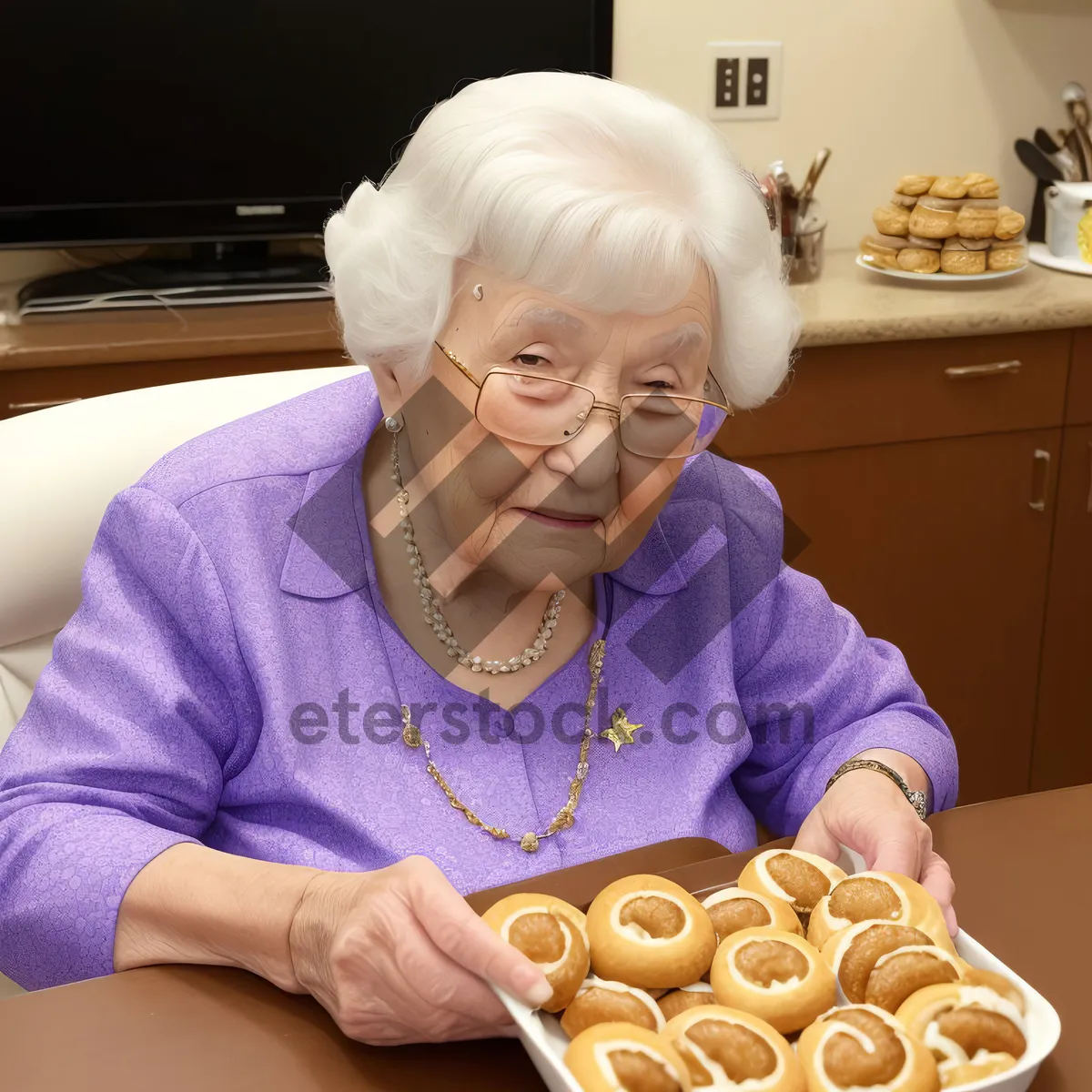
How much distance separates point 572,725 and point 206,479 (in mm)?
415

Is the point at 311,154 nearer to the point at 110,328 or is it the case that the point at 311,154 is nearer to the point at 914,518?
the point at 110,328

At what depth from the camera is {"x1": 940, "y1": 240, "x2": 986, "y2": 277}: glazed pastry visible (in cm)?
243

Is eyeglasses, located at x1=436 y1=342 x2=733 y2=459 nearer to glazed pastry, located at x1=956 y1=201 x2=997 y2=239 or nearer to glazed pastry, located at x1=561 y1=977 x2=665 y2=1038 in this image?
glazed pastry, located at x1=561 y1=977 x2=665 y2=1038

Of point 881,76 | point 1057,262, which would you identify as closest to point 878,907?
point 1057,262

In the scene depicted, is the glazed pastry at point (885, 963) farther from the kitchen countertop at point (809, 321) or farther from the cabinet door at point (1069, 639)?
the cabinet door at point (1069, 639)

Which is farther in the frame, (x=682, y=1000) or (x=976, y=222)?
(x=976, y=222)

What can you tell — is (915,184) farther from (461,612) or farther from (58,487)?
(58,487)

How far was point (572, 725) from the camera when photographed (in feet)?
3.84

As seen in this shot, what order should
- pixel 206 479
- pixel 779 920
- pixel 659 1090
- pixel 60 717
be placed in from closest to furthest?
pixel 659 1090, pixel 779 920, pixel 60 717, pixel 206 479

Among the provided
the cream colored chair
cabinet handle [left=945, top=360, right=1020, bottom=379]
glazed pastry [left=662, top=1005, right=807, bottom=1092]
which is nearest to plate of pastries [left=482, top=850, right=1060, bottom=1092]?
glazed pastry [left=662, top=1005, right=807, bottom=1092]

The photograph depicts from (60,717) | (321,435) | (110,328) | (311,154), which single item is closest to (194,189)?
(311,154)

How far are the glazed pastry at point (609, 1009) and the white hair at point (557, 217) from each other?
1.77 feet

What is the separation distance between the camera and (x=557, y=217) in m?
0.97

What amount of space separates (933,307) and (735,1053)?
192 cm
